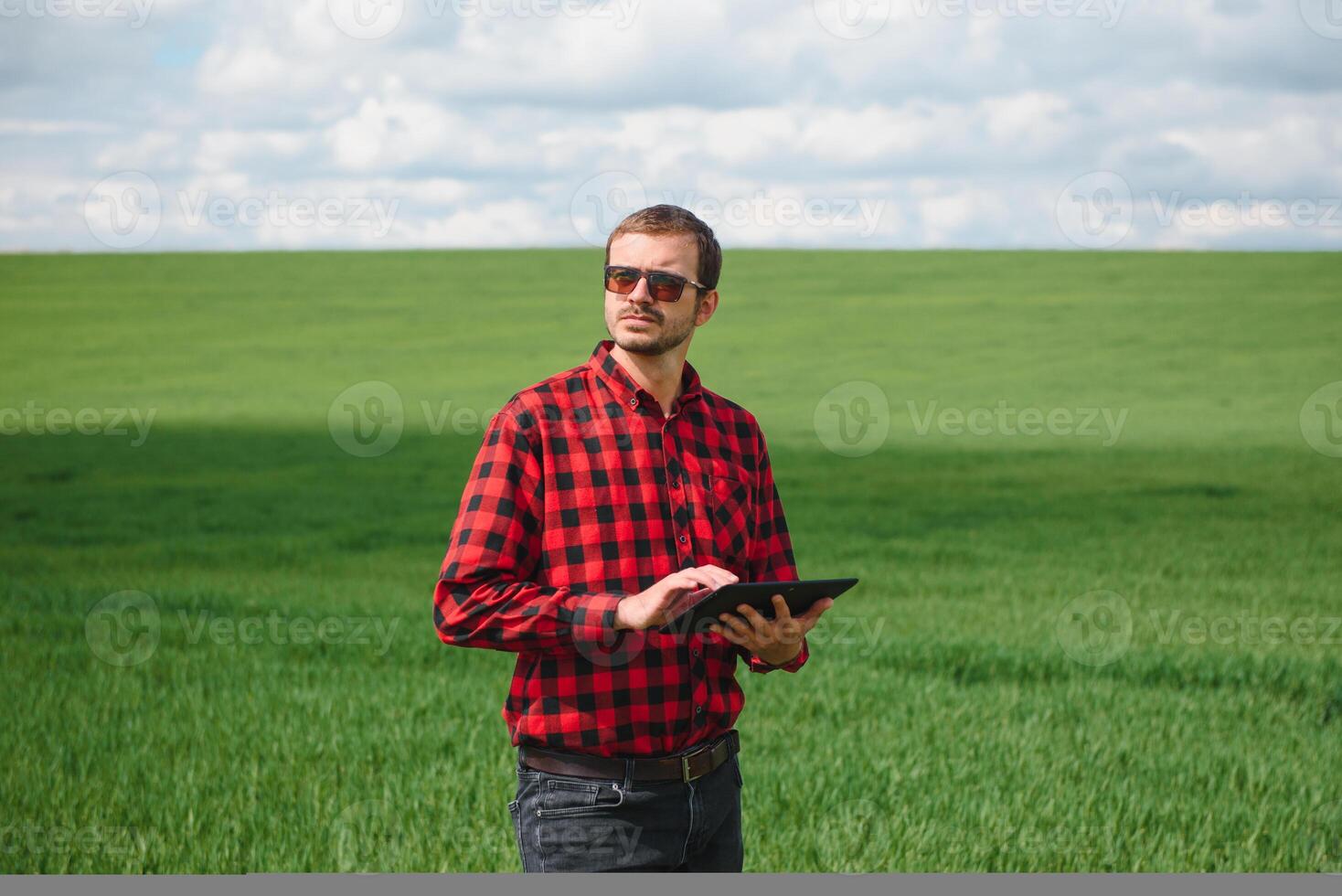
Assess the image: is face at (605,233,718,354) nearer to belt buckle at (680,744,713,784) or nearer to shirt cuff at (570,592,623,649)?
shirt cuff at (570,592,623,649)

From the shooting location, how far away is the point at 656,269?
2979 millimetres

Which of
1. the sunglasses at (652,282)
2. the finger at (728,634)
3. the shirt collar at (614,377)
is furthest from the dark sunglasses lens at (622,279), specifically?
the finger at (728,634)

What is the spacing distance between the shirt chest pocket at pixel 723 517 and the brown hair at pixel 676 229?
473mm

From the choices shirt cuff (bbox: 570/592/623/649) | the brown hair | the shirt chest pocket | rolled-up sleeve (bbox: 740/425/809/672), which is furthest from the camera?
rolled-up sleeve (bbox: 740/425/809/672)

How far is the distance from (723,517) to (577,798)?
0.74 metres

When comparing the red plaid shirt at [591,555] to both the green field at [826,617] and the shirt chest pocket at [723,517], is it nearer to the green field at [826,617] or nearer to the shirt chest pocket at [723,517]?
the shirt chest pocket at [723,517]

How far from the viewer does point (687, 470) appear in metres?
3.15

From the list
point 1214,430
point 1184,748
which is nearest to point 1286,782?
point 1184,748

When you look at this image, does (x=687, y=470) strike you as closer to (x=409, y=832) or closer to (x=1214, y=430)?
(x=409, y=832)

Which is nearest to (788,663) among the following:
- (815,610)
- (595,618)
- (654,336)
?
(815,610)

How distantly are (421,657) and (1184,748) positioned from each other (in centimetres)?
517

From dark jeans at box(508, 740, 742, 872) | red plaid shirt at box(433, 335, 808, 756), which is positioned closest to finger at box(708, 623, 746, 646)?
red plaid shirt at box(433, 335, 808, 756)

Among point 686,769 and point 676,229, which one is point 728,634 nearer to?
point 686,769

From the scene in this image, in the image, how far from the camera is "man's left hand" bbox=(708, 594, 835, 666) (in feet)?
9.48
